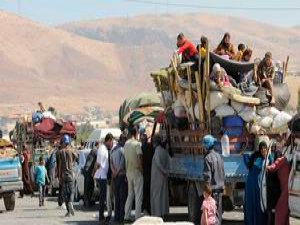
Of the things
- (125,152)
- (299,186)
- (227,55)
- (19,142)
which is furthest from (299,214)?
(19,142)

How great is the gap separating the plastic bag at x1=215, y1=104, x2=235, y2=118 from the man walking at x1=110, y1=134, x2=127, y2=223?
3151mm

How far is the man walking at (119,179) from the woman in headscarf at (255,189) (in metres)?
4.53

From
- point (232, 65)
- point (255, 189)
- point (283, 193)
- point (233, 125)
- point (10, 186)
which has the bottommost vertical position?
point (10, 186)

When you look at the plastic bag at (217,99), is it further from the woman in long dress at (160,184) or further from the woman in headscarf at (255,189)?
the woman in long dress at (160,184)

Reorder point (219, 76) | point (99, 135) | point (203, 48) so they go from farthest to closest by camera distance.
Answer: point (99, 135) < point (203, 48) < point (219, 76)

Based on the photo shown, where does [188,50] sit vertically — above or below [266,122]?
above

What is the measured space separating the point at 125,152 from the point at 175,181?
108 cm

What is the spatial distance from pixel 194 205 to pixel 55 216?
5.79 metres

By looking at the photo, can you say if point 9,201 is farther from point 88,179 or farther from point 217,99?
point 217,99

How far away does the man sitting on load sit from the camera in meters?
17.0

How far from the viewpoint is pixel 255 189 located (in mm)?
14930

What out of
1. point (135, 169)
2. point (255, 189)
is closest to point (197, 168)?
point (255, 189)

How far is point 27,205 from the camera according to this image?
28.1 m

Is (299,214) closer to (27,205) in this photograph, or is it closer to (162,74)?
(162,74)
